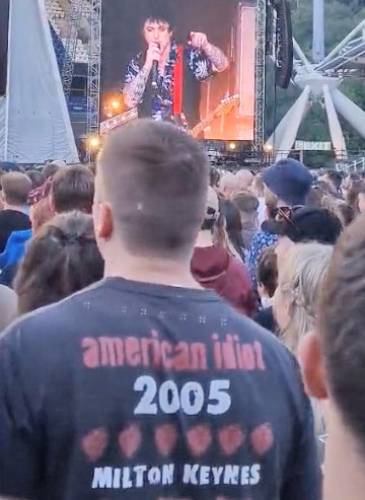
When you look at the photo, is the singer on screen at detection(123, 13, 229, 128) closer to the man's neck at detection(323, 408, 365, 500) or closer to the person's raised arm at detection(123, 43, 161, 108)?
the person's raised arm at detection(123, 43, 161, 108)

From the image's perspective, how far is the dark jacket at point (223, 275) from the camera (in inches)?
125

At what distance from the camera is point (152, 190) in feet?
5.99

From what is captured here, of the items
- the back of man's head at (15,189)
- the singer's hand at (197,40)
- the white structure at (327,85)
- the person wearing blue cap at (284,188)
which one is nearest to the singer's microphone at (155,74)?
the singer's hand at (197,40)

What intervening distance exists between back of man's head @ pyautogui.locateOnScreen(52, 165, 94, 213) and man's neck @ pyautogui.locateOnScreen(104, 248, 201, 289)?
1836mm

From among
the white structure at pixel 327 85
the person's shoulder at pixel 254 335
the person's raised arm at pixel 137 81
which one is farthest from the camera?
the white structure at pixel 327 85

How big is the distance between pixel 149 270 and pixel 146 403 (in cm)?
27

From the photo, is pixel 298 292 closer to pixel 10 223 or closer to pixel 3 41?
pixel 10 223

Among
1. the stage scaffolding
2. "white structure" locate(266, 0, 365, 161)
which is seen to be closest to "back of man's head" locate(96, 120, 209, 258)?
the stage scaffolding

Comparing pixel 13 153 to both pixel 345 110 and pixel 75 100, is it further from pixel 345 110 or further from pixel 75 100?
pixel 345 110

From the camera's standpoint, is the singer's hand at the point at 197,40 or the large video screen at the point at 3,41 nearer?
the large video screen at the point at 3,41

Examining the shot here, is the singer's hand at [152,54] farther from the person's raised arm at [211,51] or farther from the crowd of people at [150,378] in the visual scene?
the crowd of people at [150,378]

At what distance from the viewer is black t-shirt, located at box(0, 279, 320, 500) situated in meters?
1.64

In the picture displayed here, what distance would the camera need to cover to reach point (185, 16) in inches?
993

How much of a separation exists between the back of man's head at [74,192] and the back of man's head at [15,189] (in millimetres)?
1238
